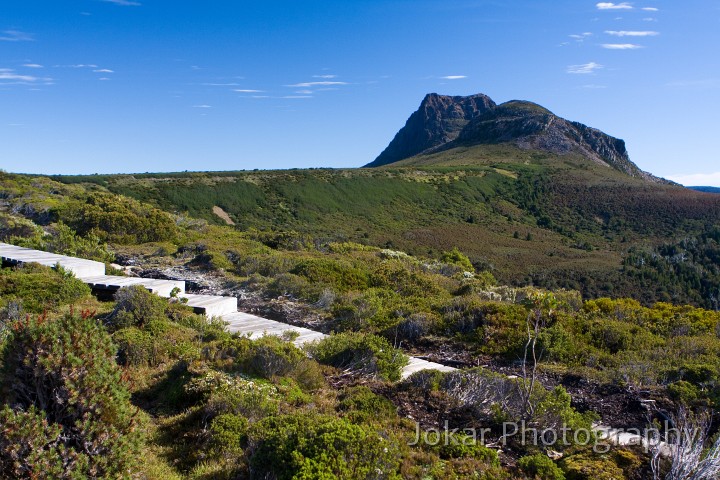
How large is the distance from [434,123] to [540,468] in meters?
159

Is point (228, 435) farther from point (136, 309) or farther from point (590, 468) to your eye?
point (136, 309)

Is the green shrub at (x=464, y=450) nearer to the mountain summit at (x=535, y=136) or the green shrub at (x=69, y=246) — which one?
the green shrub at (x=69, y=246)

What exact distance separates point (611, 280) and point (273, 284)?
79.2ft

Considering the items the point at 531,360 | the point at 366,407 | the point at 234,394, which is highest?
the point at 234,394

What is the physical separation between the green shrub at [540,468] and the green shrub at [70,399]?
9.49 feet

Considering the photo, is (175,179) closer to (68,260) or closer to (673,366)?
(68,260)

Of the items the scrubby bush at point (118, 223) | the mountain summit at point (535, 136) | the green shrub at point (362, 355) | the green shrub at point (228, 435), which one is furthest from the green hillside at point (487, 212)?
the green shrub at point (228, 435)

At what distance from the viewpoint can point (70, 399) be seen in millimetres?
3350

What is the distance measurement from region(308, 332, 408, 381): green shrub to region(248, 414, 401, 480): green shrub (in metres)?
2.48

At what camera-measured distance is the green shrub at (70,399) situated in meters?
3.24

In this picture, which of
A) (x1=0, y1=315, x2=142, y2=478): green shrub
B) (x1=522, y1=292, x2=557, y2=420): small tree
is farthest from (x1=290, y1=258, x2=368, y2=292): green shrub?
(x1=0, y1=315, x2=142, y2=478): green shrub

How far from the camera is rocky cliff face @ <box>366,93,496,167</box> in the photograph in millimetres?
152500

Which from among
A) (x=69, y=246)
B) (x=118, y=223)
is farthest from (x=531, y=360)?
(x=118, y=223)

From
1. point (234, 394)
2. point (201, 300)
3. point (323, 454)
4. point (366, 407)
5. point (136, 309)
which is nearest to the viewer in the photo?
point (323, 454)
